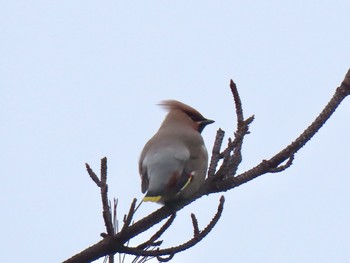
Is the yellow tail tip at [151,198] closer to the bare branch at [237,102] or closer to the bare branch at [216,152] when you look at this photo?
the bare branch at [216,152]

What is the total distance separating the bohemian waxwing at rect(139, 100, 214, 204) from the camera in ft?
10.7

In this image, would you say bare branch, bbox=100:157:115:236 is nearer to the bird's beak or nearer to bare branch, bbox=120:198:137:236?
bare branch, bbox=120:198:137:236

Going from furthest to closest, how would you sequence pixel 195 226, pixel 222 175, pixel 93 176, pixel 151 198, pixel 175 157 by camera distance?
pixel 175 157 < pixel 151 198 < pixel 222 175 < pixel 93 176 < pixel 195 226

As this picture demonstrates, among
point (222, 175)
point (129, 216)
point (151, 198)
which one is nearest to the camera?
point (129, 216)

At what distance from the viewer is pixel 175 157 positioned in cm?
357

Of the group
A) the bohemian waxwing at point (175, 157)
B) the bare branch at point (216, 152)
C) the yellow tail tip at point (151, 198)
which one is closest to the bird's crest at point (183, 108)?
the bohemian waxwing at point (175, 157)

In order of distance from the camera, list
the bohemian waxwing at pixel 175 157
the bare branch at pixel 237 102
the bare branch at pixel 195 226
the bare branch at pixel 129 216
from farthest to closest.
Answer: the bohemian waxwing at pixel 175 157 < the bare branch at pixel 237 102 < the bare branch at pixel 195 226 < the bare branch at pixel 129 216

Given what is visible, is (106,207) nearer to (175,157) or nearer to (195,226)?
(195,226)

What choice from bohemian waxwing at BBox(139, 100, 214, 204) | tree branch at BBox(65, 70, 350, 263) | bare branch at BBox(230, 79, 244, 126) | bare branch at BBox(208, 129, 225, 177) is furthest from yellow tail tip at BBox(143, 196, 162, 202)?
bare branch at BBox(230, 79, 244, 126)

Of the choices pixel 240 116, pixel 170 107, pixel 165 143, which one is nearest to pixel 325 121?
pixel 240 116

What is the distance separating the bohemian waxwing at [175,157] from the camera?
3.25 metres

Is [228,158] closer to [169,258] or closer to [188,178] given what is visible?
[169,258]

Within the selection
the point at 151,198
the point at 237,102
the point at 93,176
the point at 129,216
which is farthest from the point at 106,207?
the point at 151,198

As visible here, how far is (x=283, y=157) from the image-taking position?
7.20ft
